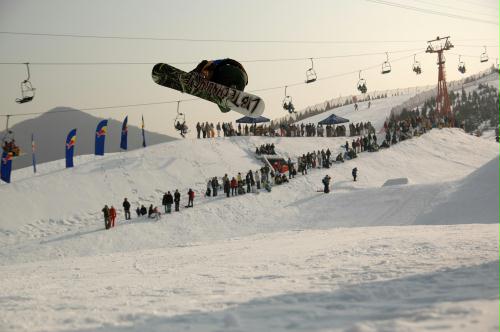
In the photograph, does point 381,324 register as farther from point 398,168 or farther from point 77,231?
point 398,168

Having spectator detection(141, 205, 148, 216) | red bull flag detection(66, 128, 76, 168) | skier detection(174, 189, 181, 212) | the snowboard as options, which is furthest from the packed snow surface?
Answer: the snowboard

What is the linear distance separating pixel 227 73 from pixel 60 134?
6226 inches

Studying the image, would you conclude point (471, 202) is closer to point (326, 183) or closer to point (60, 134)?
point (326, 183)

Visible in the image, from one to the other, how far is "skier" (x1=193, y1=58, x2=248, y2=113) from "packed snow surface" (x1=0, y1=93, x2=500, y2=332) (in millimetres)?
4238

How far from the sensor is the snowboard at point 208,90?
11.7m

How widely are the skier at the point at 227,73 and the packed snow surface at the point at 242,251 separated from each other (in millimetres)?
4238

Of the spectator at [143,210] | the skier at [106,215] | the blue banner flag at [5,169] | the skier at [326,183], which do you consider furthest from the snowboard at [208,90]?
the blue banner flag at [5,169]

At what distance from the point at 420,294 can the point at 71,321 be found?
4.55 metres

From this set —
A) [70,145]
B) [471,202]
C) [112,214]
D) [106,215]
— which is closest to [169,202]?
[112,214]

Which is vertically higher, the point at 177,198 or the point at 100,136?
the point at 100,136

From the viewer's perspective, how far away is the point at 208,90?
1199cm

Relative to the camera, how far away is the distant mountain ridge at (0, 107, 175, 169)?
484 feet

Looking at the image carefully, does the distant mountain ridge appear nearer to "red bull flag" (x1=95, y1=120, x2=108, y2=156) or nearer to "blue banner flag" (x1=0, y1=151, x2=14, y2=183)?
"red bull flag" (x1=95, y1=120, x2=108, y2=156)

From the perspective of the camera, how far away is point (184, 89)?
12578 millimetres
